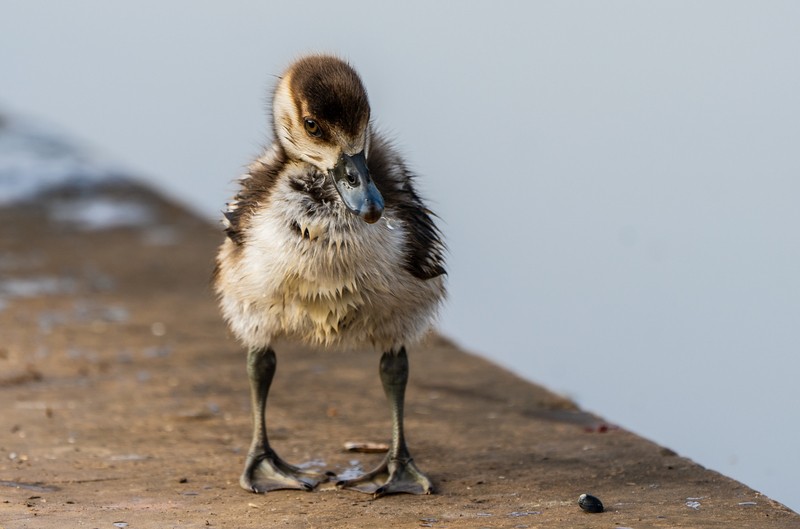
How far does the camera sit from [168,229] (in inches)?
476

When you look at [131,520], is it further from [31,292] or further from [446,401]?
[31,292]

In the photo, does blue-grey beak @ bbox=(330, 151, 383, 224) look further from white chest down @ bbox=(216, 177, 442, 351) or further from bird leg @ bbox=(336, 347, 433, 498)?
bird leg @ bbox=(336, 347, 433, 498)

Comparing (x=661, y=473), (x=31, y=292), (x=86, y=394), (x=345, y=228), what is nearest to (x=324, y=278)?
(x=345, y=228)

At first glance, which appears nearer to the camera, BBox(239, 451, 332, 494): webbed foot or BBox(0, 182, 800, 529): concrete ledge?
BBox(0, 182, 800, 529): concrete ledge

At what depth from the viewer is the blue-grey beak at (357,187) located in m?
4.93

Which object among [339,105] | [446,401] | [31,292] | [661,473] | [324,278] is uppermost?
[339,105]

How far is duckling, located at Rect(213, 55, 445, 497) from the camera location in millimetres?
5055

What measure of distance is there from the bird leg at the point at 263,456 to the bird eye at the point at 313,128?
3.66ft

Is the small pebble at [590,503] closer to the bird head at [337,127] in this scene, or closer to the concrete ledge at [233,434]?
the concrete ledge at [233,434]

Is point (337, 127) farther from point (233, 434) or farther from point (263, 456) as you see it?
point (233, 434)

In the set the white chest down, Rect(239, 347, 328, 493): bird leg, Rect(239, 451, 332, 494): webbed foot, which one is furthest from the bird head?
Rect(239, 451, 332, 494): webbed foot

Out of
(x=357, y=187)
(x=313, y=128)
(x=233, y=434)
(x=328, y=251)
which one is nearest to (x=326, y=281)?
(x=328, y=251)

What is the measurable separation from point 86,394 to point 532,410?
2.65 m

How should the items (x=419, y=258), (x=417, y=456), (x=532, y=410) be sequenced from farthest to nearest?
(x=532, y=410)
(x=417, y=456)
(x=419, y=258)
